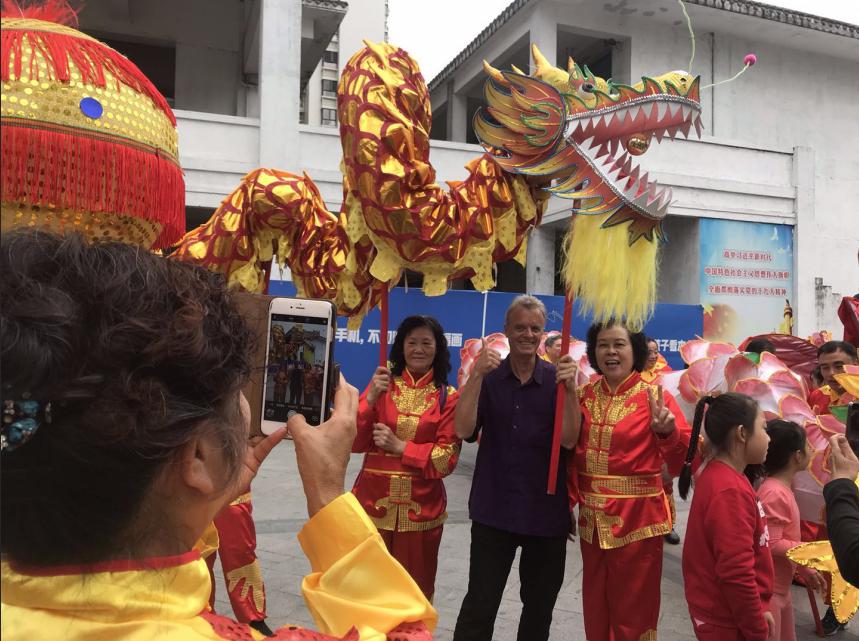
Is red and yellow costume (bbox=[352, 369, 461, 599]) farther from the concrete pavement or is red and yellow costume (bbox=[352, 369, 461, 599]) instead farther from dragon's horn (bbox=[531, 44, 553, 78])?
dragon's horn (bbox=[531, 44, 553, 78])

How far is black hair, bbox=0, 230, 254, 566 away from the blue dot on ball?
0.56m

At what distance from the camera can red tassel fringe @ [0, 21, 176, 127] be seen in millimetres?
1055

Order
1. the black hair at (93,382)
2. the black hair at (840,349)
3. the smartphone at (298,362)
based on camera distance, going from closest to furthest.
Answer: the black hair at (93,382) → the smartphone at (298,362) → the black hair at (840,349)

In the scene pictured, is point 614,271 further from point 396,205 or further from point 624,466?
point 624,466

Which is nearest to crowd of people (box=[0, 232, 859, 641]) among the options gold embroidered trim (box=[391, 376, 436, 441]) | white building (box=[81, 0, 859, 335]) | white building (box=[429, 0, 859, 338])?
gold embroidered trim (box=[391, 376, 436, 441])

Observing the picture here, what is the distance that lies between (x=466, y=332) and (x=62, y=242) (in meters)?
7.38

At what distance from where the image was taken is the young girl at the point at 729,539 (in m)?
1.93

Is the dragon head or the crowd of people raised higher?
the dragon head

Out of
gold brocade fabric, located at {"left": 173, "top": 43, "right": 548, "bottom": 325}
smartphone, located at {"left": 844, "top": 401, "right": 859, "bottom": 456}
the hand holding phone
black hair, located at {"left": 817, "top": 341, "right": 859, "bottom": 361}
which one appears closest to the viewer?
the hand holding phone

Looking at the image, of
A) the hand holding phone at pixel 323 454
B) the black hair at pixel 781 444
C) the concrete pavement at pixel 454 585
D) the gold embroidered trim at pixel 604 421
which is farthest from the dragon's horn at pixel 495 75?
the concrete pavement at pixel 454 585

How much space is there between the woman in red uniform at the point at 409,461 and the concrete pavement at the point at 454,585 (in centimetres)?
58

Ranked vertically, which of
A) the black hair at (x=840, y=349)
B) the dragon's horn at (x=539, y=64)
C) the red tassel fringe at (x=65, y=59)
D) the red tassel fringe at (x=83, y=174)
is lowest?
the black hair at (x=840, y=349)

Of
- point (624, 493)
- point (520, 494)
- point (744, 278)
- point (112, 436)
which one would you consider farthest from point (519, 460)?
point (744, 278)

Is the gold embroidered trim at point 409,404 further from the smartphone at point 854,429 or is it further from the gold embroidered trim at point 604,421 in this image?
the smartphone at point 854,429
